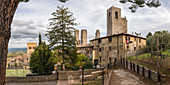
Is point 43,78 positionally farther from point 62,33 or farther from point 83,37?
point 83,37

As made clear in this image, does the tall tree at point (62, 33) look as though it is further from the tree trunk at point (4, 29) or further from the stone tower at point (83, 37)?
the stone tower at point (83, 37)

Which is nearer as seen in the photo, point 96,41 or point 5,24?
point 5,24

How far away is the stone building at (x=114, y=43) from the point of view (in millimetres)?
24078

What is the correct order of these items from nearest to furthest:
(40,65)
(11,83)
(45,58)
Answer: (11,83) → (40,65) → (45,58)

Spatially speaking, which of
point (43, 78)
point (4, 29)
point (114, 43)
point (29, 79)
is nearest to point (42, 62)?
point (29, 79)

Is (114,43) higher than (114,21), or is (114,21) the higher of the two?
(114,21)

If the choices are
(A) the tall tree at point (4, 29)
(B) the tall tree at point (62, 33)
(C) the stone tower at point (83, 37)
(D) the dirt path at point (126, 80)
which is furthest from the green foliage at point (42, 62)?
(C) the stone tower at point (83, 37)

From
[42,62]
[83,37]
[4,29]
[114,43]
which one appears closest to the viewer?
[4,29]

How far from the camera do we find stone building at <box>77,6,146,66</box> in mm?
24078

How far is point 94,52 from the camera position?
31.5m

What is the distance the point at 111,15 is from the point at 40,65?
2198 cm

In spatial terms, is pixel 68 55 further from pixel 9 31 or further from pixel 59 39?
pixel 9 31

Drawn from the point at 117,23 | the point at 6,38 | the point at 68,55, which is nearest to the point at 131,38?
the point at 117,23

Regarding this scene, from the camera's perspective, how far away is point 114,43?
2562 cm
